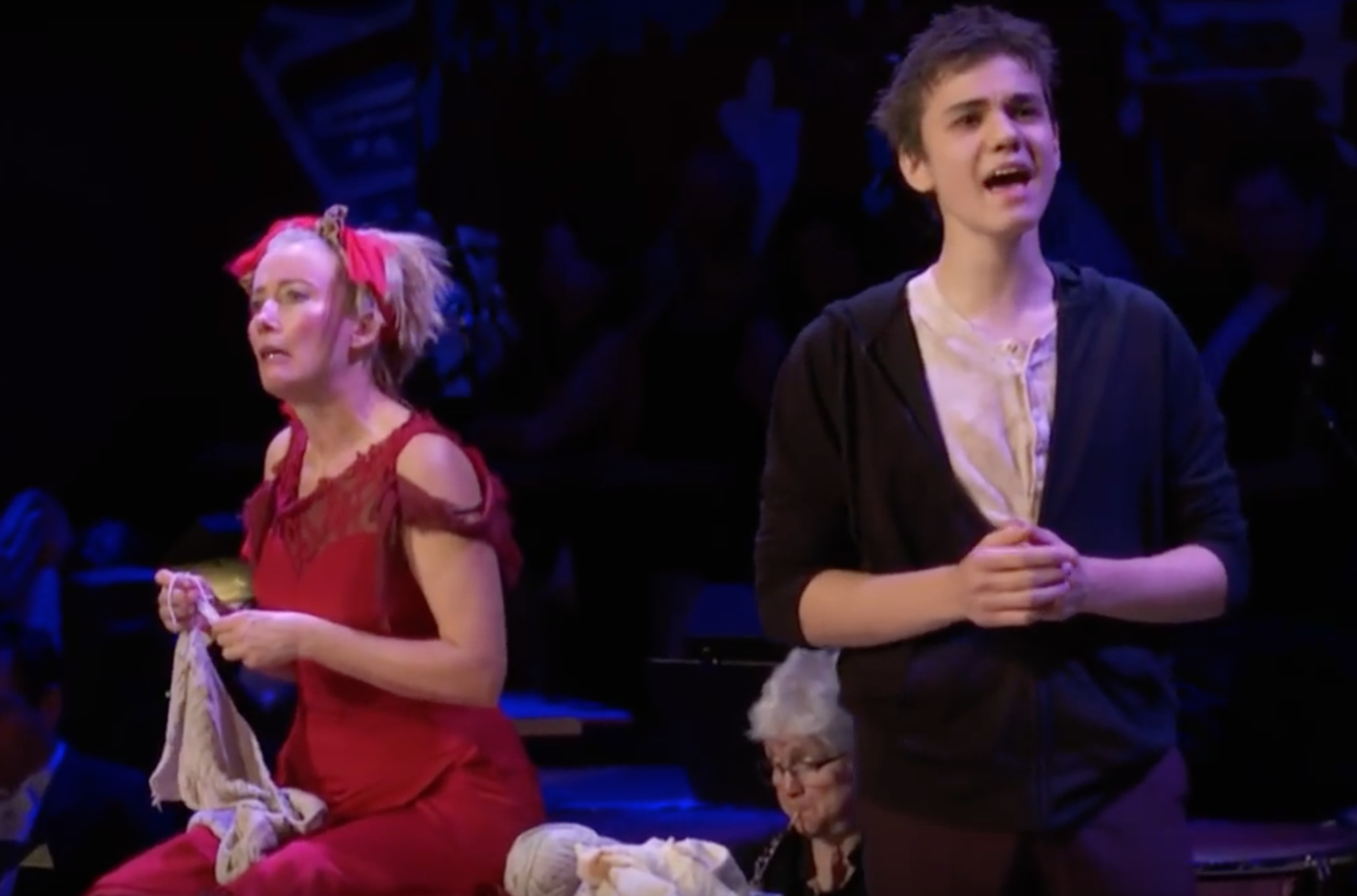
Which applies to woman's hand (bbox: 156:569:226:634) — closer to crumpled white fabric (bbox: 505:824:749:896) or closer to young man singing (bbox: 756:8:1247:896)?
crumpled white fabric (bbox: 505:824:749:896)

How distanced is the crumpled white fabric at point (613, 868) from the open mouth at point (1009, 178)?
0.91m

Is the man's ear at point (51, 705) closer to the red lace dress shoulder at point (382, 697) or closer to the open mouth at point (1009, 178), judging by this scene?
the red lace dress shoulder at point (382, 697)

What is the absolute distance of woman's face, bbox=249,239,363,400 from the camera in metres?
2.34

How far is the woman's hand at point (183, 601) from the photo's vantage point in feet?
7.47

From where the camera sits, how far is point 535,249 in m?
4.75

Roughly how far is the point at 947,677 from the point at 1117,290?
0.41 metres

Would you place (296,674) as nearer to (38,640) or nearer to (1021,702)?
(1021,702)

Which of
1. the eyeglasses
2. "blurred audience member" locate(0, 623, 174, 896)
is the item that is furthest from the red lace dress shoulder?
"blurred audience member" locate(0, 623, 174, 896)

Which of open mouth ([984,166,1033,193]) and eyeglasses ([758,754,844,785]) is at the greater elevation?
open mouth ([984,166,1033,193])

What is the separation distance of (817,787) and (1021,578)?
1.06 metres

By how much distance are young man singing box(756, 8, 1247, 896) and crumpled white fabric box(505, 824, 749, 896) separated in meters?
0.48

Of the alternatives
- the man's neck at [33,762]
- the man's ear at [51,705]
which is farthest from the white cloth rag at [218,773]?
the man's ear at [51,705]

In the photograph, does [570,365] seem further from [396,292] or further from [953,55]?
[953,55]

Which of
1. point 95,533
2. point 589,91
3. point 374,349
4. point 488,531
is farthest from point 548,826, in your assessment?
point 589,91
